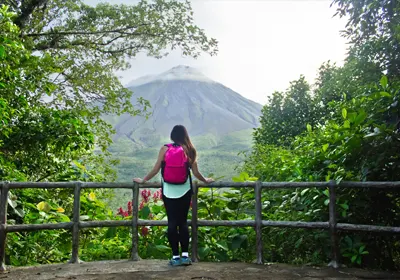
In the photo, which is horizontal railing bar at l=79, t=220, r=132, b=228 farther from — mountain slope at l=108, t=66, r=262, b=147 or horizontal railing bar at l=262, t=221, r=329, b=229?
mountain slope at l=108, t=66, r=262, b=147

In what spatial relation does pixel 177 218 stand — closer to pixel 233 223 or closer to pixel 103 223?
pixel 233 223

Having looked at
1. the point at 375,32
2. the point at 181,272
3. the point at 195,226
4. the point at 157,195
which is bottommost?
the point at 181,272

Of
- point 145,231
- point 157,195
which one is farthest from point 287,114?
point 145,231

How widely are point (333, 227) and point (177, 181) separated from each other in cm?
182

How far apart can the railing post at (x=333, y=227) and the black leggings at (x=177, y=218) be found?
5.24ft

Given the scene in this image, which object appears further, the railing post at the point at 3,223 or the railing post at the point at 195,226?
the railing post at the point at 195,226

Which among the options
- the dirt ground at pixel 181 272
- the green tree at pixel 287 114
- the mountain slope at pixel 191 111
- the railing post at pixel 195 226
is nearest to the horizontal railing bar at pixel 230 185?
the railing post at pixel 195 226

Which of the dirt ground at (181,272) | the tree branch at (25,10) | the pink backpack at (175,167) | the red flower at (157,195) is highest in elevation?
the tree branch at (25,10)

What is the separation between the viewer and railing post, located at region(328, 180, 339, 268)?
519cm

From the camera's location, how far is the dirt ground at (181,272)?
4812 millimetres

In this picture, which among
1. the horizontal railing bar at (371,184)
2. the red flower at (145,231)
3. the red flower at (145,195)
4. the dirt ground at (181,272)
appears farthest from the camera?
the red flower at (145,195)

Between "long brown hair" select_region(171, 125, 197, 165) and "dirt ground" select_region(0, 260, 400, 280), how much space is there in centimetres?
123

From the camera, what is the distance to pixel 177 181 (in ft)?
16.9

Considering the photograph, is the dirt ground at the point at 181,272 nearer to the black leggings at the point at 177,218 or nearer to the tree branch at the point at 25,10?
the black leggings at the point at 177,218
